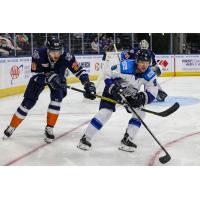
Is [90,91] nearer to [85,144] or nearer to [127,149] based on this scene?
[85,144]

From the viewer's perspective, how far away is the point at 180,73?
9.86 metres

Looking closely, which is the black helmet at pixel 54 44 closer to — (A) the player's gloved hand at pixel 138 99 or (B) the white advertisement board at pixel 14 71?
(A) the player's gloved hand at pixel 138 99

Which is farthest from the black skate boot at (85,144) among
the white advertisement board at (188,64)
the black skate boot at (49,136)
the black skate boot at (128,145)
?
the white advertisement board at (188,64)

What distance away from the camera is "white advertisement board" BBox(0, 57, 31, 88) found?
598 cm

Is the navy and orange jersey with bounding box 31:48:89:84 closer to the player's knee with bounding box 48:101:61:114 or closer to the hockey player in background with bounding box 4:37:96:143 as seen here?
the hockey player in background with bounding box 4:37:96:143

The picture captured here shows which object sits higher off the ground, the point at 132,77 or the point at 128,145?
the point at 132,77

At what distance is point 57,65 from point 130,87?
65 centimetres

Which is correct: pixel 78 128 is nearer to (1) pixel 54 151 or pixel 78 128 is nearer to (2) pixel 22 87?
(1) pixel 54 151

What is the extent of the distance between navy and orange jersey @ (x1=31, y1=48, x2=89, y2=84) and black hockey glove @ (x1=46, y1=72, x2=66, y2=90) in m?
0.08

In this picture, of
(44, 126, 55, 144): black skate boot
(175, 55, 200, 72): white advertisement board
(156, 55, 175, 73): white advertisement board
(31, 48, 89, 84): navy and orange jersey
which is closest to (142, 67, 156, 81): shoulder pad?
(31, 48, 89, 84): navy and orange jersey

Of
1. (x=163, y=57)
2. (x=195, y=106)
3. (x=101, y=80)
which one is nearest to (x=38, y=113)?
(x=101, y=80)

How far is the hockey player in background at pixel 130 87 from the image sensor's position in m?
2.82

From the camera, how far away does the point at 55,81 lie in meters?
3.06

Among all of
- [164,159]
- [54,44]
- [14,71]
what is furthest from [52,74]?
[14,71]
